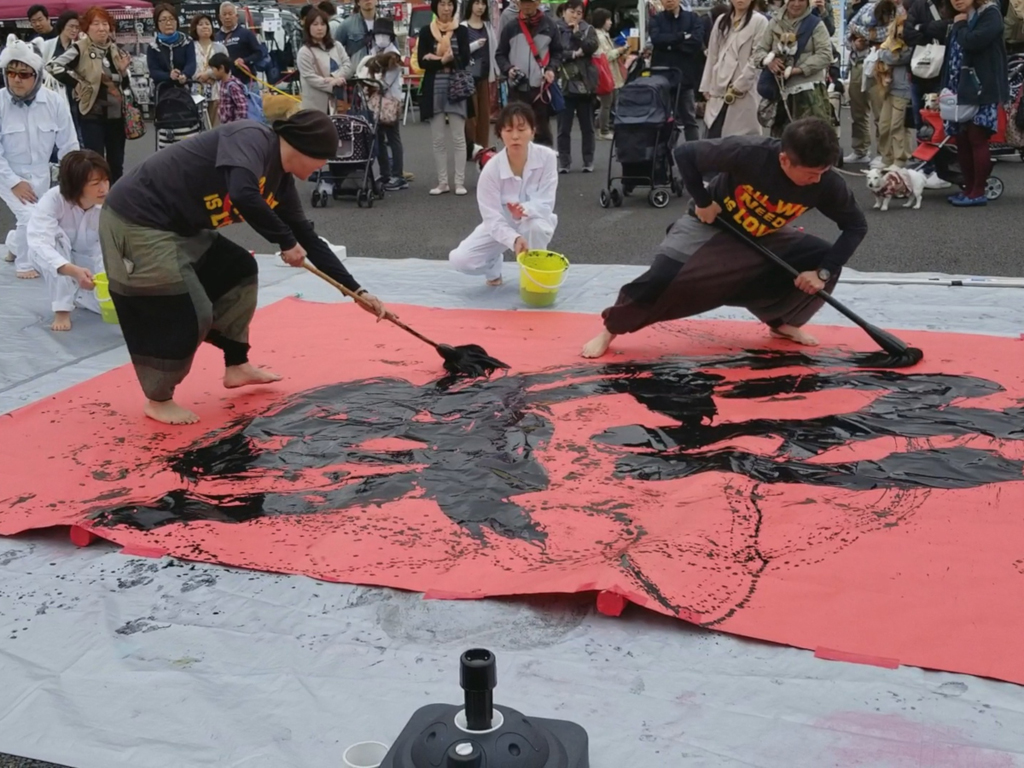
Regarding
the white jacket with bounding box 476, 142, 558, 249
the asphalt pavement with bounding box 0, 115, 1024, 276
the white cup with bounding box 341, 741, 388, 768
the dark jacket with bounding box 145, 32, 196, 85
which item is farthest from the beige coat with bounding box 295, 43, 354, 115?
the white cup with bounding box 341, 741, 388, 768

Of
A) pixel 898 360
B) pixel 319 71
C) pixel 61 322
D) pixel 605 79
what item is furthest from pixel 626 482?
pixel 605 79

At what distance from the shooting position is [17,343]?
4.74 m

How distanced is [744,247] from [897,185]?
3.68m

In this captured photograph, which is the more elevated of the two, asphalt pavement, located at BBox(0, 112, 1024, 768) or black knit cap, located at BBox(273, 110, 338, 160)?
black knit cap, located at BBox(273, 110, 338, 160)

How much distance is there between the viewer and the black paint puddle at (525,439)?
2.90 meters

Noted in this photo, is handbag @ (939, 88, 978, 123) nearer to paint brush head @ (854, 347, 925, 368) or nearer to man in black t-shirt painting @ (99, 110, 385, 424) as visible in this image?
paint brush head @ (854, 347, 925, 368)

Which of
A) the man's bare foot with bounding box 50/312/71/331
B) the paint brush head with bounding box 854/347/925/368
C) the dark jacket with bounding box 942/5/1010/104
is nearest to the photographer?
the paint brush head with bounding box 854/347/925/368

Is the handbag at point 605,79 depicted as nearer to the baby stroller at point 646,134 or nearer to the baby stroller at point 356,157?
the baby stroller at point 646,134

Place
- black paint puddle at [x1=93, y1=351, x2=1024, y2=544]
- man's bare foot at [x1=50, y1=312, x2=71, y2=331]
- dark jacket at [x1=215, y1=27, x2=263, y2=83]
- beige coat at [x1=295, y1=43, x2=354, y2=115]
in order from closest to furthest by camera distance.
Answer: black paint puddle at [x1=93, y1=351, x2=1024, y2=544]
man's bare foot at [x1=50, y1=312, x2=71, y2=331]
beige coat at [x1=295, y1=43, x2=354, y2=115]
dark jacket at [x1=215, y1=27, x2=263, y2=83]

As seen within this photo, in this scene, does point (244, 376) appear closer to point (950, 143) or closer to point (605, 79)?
point (950, 143)

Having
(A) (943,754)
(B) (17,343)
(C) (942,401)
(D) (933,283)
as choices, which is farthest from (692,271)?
(B) (17,343)

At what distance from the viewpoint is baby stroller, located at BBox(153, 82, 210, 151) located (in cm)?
889

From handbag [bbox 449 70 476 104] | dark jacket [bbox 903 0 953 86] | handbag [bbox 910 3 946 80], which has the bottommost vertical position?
handbag [bbox 449 70 476 104]

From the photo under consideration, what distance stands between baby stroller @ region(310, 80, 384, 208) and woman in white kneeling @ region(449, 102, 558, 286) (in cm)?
311
